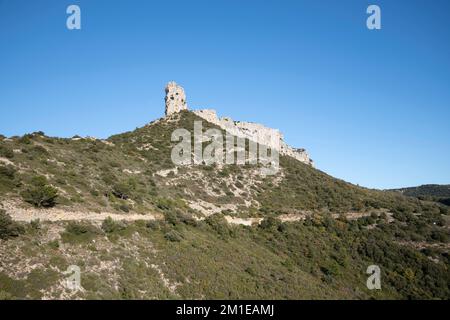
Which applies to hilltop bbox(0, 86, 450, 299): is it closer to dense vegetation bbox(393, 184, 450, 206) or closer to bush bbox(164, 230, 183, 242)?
bush bbox(164, 230, 183, 242)

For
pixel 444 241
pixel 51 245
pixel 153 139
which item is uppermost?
pixel 153 139

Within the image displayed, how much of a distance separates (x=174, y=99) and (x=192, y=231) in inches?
2254

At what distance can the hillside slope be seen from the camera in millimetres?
22531

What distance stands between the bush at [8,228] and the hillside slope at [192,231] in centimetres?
7

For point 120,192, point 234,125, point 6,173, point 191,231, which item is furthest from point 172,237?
point 234,125

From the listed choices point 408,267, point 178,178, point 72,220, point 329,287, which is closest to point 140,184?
point 178,178

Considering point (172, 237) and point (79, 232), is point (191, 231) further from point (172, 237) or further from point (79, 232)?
point (79, 232)

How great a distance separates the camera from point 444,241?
4609 centimetres

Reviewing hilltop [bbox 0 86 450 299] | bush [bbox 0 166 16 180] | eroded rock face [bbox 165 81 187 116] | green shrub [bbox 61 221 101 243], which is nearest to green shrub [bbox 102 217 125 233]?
hilltop [bbox 0 86 450 299]

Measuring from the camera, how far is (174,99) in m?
87.6

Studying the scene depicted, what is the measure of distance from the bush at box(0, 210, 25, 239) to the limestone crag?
65977 millimetres
